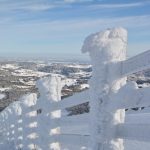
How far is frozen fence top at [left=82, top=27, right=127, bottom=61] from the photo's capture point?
4.30 meters

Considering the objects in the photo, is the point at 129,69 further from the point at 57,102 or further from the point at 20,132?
the point at 20,132

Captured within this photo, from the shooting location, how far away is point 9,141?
958cm

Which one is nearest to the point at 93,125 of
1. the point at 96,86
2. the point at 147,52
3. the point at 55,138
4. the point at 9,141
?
the point at 96,86

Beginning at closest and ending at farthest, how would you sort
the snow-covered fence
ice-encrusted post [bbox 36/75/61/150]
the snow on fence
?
1. the snow on fence
2. the snow-covered fence
3. ice-encrusted post [bbox 36/75/61/150]

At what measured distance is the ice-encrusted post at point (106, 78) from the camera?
4301 mm

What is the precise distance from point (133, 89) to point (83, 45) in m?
0.66

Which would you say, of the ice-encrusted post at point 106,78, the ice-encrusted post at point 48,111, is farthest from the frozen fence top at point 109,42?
the ice-encrusted post at point 48,111

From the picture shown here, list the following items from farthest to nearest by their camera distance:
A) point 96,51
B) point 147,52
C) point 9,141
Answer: point 9,141
point 96,51
point 147,52

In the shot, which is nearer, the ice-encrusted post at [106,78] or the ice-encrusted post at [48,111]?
the ice-encrusted post at [106,78]

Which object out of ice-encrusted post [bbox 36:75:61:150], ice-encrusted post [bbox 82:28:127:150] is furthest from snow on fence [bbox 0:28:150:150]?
ice-encrusted post [bbox 36:75:61:150]

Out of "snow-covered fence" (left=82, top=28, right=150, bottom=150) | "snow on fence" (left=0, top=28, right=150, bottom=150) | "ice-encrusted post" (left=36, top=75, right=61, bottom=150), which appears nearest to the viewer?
"snow on fence" (left=0, top=28, right=150, bottom=150)

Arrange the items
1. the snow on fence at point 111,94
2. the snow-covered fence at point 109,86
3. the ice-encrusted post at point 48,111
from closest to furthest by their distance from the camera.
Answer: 1. the snow on fence at point 111,94
2. the snow-covered fence at point 109,86
3. the ice-encrusted post at point 48,111

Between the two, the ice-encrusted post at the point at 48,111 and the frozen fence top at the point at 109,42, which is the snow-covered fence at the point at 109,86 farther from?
the ice-encrusted post at the point at 48,111

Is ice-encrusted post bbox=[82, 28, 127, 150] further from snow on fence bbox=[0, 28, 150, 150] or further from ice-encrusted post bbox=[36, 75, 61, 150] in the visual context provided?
ice-encrusted post bbox=[36, 75, 61, 150]
